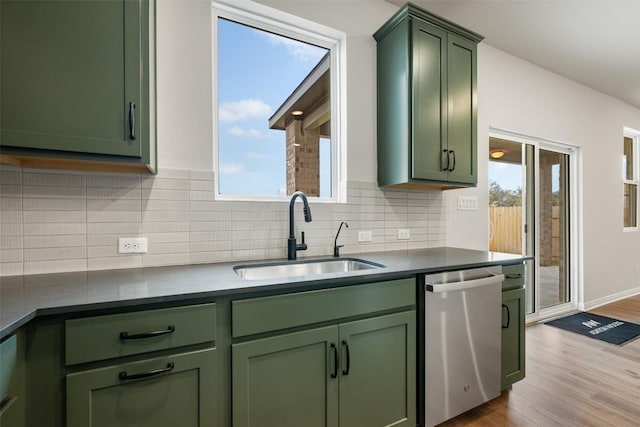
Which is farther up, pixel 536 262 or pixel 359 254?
pixel 359 254

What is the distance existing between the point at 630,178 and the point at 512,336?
4768mm

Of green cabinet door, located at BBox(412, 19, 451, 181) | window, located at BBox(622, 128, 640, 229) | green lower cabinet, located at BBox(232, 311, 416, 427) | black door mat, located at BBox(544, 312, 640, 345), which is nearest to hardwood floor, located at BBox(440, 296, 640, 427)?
black door mat, located at BBox(544, 312, 640, 345)

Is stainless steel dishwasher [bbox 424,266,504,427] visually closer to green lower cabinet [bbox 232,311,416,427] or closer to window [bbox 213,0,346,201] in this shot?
green lower cabinet [bbox 232,311,416,427]

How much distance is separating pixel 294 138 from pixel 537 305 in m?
3.40

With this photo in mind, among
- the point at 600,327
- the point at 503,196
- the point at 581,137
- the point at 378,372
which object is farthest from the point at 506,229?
the point at 378,372

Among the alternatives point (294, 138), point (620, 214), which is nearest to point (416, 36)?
point (294, 138)

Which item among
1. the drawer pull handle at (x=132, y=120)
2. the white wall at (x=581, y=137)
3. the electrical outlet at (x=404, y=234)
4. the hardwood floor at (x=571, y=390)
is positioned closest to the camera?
the drawer pull handle at (x=132, y=120)

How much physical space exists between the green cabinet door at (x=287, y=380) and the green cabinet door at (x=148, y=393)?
0.11 m

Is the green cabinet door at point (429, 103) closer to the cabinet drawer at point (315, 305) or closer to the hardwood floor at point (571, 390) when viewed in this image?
the cabinet drawer at point (315, 305)

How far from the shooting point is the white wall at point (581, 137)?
296 centimetres

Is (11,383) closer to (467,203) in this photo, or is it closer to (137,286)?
(137,286)

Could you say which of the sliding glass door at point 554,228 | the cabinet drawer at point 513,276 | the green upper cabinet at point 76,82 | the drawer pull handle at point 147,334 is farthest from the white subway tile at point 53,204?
the sliding glass door at point 554,228

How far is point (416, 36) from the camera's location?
2.08 m

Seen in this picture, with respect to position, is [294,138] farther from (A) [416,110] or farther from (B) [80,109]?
(B) [80,109]
